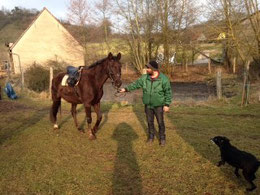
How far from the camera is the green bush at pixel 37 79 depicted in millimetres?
18706

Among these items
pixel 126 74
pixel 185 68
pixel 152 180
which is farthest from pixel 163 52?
pixel 152 180

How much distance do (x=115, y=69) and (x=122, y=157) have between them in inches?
82.0

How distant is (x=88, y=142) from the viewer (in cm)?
639

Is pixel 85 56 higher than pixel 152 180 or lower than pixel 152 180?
higher

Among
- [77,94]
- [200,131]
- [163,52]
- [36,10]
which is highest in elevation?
[36,10]

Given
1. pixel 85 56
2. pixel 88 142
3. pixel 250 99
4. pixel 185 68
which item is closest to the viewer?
pixel 88 142

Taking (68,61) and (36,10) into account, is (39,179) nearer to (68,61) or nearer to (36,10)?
(68,61)

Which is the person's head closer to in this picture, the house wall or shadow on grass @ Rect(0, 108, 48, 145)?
shadow on grass @ Rect(0, 108, 48, 145)

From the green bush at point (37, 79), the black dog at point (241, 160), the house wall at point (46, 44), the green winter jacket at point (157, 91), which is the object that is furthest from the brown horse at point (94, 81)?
the house wall at point (46, 44)

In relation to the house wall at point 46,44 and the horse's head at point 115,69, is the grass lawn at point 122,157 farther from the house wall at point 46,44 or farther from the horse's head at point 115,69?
the house wall at point 46,44

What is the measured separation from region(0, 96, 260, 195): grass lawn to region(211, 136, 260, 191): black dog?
0.87 feet

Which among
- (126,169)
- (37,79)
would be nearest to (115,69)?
(126,169)

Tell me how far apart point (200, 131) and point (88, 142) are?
3.31 meters

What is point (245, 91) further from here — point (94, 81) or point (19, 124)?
point (19, 124)
